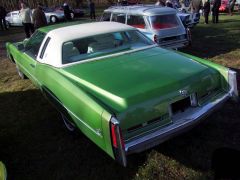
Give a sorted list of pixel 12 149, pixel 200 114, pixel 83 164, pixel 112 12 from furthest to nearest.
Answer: pixel 112 12
pixel 12 149
pixel 83 164
pixel 200 114

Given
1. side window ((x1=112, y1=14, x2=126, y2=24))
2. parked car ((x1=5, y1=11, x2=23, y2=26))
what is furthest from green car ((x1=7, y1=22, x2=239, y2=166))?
parked car ((x1=5, y1=11, x2=23, y2=26))

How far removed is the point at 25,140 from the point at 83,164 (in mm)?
1168

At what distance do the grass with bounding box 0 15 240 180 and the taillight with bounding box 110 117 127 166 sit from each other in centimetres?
62

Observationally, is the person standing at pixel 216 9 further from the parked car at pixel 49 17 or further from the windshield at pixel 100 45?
the windshield at pixel 100 45

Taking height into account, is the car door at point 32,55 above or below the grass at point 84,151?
above

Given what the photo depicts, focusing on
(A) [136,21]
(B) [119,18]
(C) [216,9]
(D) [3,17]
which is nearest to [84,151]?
(A) [136,21]

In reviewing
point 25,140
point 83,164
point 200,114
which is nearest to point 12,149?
point 25,140

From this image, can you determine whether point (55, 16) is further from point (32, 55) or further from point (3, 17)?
point (32, 55)

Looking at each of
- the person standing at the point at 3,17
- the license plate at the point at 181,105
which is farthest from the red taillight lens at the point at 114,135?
the person standing at the point at 3,17

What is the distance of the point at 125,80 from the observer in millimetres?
3529

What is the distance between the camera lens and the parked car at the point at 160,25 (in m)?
7.91

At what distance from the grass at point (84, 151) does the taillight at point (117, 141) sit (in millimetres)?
622

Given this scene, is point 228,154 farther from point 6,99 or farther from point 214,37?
point 214,37

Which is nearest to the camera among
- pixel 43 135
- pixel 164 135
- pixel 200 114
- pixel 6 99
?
pixel 164 135
